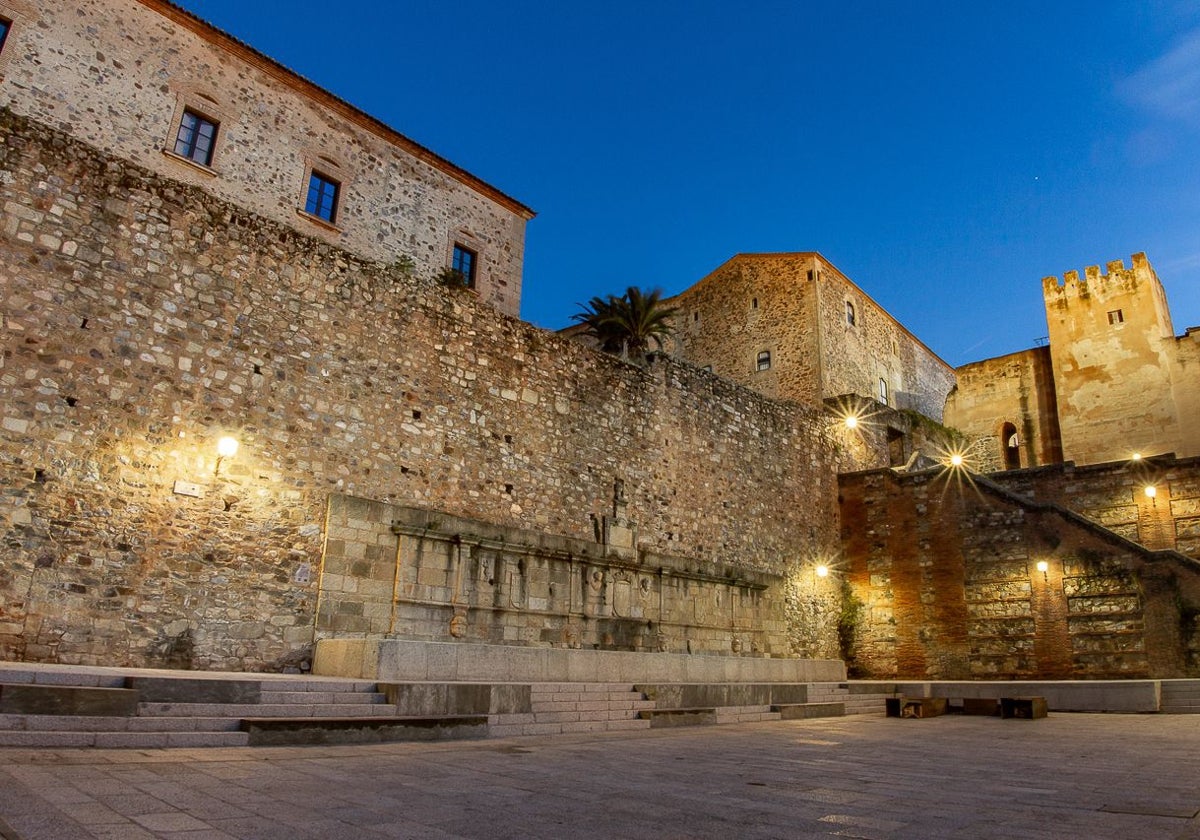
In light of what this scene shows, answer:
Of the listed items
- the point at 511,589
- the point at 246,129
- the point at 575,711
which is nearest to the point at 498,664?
the point at 575,711

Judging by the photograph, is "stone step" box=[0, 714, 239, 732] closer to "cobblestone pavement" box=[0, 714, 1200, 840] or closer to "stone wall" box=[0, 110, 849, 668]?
"cobblestone pavement" box=[0, 714, 1200, 840]

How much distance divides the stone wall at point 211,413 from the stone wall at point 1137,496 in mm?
12027

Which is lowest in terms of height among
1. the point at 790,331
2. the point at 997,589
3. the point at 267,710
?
the point at 267,710

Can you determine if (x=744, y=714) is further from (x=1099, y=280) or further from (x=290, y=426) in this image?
(x=1099, y=280)

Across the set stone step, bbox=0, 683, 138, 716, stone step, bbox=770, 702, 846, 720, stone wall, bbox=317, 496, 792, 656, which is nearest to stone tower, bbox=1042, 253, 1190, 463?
stone wall, bbox=317, 496, 792, 656

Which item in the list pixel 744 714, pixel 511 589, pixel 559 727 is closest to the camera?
pixel 559 727

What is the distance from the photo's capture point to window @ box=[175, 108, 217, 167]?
1752 cm

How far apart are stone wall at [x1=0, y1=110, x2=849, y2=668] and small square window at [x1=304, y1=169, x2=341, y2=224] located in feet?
24.3

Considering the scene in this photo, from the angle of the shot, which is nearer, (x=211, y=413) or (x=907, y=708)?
(x=211, y=413)

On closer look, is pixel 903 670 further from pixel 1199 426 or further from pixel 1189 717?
pixel 1199 426

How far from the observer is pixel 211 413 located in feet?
34.3

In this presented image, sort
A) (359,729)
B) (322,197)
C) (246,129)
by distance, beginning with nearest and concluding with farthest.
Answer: (359,729) < (246,129) < (322,197)

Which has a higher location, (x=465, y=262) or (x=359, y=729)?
(x=465, y=262)

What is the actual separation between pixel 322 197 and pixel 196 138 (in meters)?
2.94
